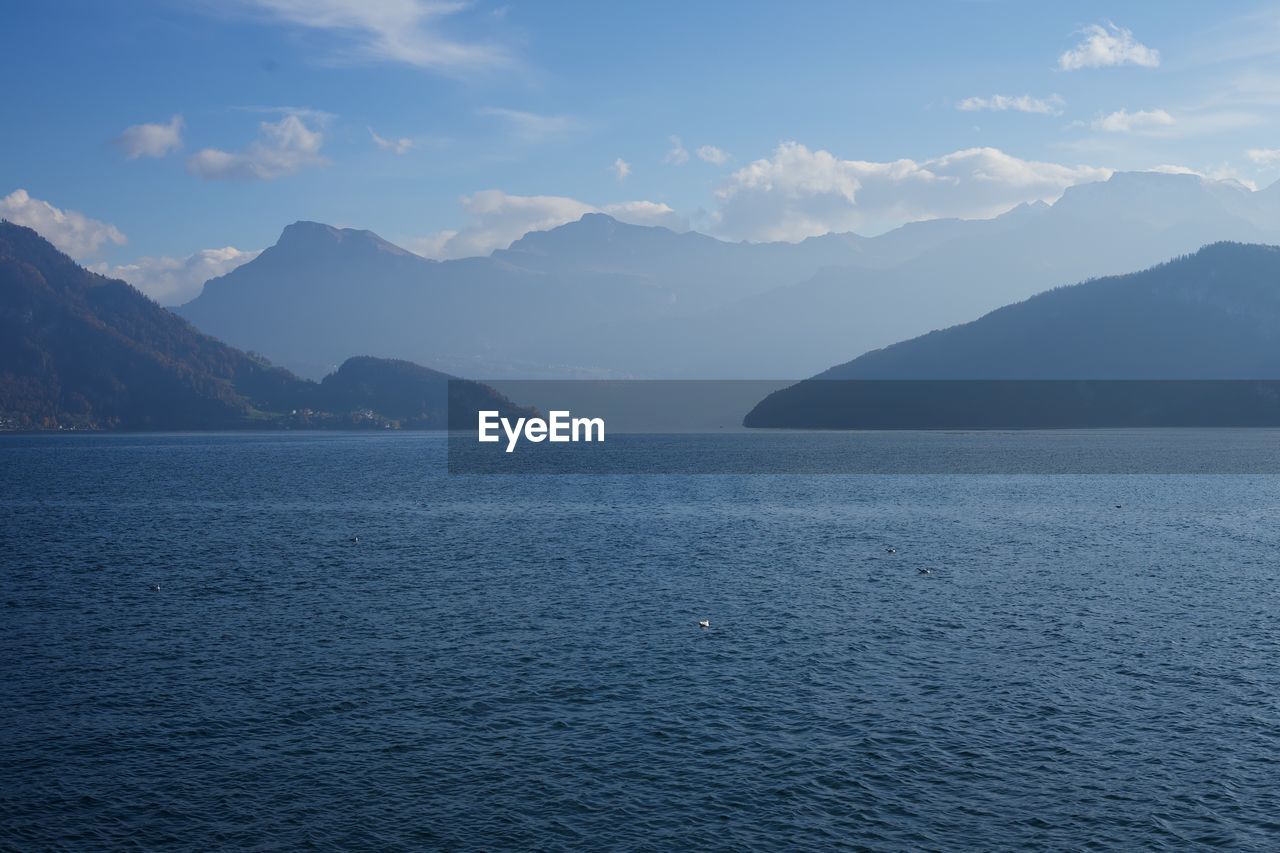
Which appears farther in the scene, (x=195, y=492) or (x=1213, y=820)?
(x=195, y=492)

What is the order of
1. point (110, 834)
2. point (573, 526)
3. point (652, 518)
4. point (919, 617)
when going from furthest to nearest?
point (652, 518) → point (573, 526) → point (919, 617) → point (110, 834)

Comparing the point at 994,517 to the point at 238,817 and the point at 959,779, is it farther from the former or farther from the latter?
the point at 238,817

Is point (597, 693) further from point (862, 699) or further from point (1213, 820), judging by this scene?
point (1213, 820)

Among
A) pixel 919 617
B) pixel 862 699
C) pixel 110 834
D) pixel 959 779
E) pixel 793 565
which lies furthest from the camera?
pixel 793 565

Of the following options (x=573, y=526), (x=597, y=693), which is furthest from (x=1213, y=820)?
(x=573, y=526)

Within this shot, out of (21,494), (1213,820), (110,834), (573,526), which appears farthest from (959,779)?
(21,494)

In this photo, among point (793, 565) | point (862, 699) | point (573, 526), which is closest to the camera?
point (862, 699)
